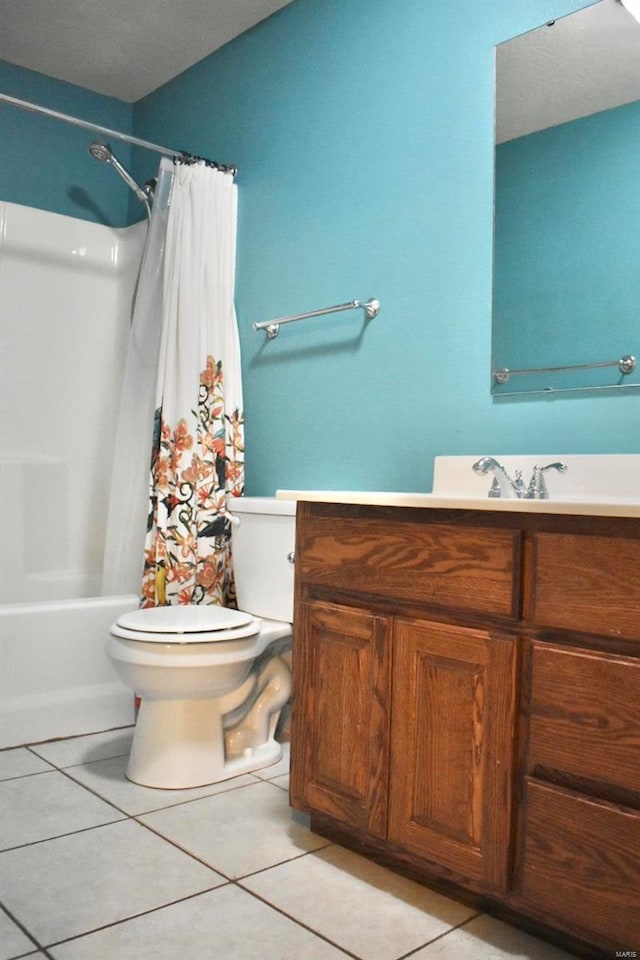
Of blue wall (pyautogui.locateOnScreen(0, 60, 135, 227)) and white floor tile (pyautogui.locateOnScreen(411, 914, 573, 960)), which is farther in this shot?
blue wall (pyautogui.locateOnScreen(0, 60, 135, 227))

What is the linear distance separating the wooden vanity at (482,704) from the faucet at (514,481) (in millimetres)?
286

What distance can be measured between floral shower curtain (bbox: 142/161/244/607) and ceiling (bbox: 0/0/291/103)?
1.77 ft

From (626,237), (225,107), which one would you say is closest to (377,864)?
(626,237)

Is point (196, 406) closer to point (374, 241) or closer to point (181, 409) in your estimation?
point (181, 409)

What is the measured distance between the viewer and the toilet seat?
6.58 feet

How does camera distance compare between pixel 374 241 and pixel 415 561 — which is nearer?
pixel 415 561

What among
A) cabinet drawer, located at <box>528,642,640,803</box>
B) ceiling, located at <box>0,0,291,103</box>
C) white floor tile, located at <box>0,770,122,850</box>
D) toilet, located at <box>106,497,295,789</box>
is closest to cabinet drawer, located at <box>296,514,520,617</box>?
cabinet drawer, located at <box>528,642,640,803</box>

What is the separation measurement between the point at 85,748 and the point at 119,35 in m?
2.45

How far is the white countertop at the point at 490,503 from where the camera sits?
123 centimetres

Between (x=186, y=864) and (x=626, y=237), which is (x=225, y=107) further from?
(x=186, y=864)

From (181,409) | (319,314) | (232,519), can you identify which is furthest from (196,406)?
(319,314)

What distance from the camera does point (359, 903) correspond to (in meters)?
1.53

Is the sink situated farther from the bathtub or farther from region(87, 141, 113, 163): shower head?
region(87, 141, 113, 163): shower head

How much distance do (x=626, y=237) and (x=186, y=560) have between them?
1512 mm
